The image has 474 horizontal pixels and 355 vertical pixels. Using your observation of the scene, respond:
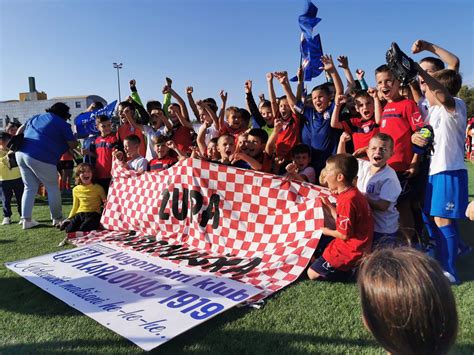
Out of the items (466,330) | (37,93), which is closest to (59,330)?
(466,330)

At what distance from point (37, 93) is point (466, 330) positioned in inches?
2001

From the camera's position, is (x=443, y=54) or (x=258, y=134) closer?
(x=443, y=54)

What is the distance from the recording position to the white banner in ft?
8.27

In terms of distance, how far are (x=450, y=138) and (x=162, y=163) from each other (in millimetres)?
3566

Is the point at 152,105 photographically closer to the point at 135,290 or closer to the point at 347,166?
the point at 135,290

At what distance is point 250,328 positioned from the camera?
8.15 ft

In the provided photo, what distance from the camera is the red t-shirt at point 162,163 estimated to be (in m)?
5.07

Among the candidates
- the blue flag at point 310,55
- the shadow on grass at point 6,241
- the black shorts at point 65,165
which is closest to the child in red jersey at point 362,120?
the blue flag at point 310,55

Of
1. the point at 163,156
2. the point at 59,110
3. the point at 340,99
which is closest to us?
the point at 340,99

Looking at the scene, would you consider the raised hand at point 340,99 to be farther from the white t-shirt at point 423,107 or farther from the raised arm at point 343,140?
the white t-shirt at point 423,107

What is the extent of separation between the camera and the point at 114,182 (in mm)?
5469

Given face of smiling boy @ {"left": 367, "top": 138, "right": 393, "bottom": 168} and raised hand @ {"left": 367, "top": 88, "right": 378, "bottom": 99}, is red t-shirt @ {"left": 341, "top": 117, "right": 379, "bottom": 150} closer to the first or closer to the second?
raised hand @ {"left": 367, "top": 88, "right": 378, "bottom": 99}

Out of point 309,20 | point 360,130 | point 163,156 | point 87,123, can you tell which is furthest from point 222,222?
point 87,123

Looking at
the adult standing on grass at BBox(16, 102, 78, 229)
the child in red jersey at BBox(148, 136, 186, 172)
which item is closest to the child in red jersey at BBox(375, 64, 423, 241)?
the child in red jersey at BBox(148, 136, 186, 172)
